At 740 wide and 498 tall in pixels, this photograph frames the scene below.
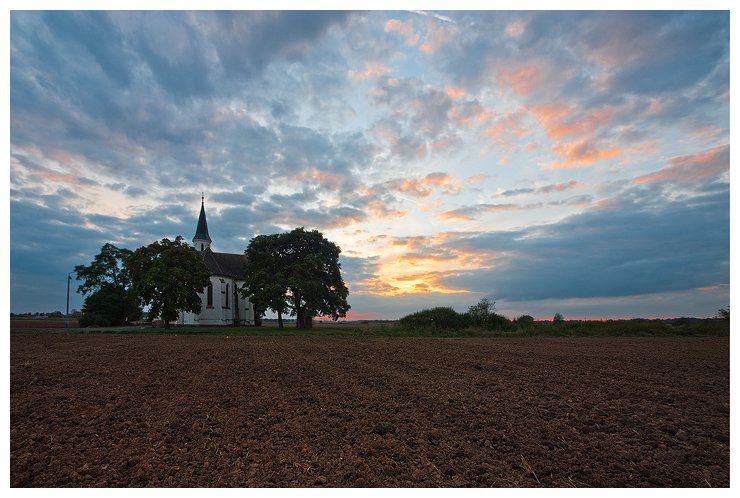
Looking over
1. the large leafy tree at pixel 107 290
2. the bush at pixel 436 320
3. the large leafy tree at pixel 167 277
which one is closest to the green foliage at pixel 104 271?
the large leafy tree at pixel 107 290

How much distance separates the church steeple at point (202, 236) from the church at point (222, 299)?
179 cm

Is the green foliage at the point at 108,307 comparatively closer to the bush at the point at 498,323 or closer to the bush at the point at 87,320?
the bush at the point at 87,320

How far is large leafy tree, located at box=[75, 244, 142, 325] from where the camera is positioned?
46000 mm

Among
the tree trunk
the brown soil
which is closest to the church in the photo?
the tree trunk

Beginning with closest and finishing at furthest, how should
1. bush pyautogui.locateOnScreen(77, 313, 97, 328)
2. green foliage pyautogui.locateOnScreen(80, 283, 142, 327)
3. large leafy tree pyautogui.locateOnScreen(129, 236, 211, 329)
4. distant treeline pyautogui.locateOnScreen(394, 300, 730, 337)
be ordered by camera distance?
distant treeline pyautogui.locateOnScreen(394, 300, 730, 337), large leafy tree pyautogui.locateOnScreen(129, 236, 211, 329), bush pyautogui.locateOnScreen(77, 313, 97, 328), green foliage pyautogui.locateOnScreen(80, 283, 142, 327)

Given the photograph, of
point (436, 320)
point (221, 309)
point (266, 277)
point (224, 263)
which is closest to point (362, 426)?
point (436, 320)

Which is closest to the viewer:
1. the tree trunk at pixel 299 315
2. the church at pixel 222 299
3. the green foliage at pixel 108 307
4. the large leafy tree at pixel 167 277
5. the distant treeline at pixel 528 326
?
the distant treeline at pixel 528 326

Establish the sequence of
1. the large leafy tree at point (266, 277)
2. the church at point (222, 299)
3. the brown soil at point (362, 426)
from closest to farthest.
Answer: the brown soil at point (362, 426) → the large leafy tree at point (266, 277) → the church at point (222, 299)

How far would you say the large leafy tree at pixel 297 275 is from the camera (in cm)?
3666

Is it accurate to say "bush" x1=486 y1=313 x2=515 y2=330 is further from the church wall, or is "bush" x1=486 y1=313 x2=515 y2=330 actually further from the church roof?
the church roof

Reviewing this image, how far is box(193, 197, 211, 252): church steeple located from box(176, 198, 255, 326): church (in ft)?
5.86

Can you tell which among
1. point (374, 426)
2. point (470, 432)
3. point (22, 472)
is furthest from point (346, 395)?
point (22, 472)

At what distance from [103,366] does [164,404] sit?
4.21 metres

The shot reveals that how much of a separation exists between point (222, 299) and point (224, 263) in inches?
282
